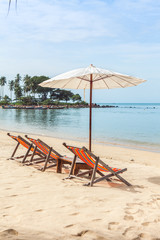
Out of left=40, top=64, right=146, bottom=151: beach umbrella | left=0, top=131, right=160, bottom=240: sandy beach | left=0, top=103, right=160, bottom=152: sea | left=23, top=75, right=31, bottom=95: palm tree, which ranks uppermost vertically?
left=23, top=75, right=31, bottom=95: palm tree

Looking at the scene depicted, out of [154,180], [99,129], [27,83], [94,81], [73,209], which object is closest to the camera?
[73,209]

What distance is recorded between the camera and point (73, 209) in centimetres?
310

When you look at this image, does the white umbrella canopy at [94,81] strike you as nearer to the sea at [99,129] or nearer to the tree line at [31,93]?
the sea at [99,129]

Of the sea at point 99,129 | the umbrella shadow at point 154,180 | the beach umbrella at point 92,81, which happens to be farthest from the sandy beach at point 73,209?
the sea at point 99,129

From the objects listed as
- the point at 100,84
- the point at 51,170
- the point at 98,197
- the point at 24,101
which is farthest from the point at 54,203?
the point at 24,101

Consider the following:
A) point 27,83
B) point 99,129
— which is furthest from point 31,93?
point 99,129

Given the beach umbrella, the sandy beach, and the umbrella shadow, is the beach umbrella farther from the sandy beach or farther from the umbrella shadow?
the sandy beach

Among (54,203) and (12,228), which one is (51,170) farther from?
(12,228)

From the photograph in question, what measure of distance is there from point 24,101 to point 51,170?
275 feet

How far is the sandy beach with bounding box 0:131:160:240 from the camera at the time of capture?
8.04ft

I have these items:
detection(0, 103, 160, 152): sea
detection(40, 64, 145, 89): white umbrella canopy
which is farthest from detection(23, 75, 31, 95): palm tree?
detection(40, 64, 145, 89): white umbrella canopy

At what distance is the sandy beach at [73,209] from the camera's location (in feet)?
8.04

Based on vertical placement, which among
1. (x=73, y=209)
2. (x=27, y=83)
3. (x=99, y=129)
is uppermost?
(x=27, y=83)

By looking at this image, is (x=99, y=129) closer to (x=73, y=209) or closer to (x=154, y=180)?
(x=154, y=180)
